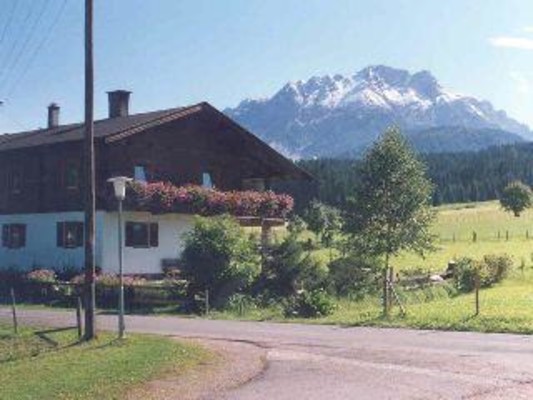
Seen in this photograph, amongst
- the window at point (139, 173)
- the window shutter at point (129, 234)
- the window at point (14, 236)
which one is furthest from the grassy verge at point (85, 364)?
the window at point (14, 236)

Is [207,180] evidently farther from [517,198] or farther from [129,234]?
[517,198]

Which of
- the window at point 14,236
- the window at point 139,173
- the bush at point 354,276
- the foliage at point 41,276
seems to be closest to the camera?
the bush at point 354,276

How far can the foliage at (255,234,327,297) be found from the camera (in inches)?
1385

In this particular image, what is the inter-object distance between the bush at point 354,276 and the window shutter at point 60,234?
14470 mm

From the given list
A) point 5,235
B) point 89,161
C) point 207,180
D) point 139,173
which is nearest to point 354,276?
point 139,173

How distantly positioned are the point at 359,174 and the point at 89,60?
1447 centimetres

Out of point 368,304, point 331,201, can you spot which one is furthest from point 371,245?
point 331,201

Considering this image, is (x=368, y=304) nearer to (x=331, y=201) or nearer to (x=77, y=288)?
(x=77, y=288)

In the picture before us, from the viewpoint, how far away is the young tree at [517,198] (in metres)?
129

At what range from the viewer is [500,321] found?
25.8m

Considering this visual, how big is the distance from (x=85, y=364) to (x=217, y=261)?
14.7 meters

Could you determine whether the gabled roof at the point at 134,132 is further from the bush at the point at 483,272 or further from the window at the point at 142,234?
the bush at the point at 483,272

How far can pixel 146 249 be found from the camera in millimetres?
43469

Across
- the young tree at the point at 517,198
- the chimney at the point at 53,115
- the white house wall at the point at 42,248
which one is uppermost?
the chimney at the point at 53,115
